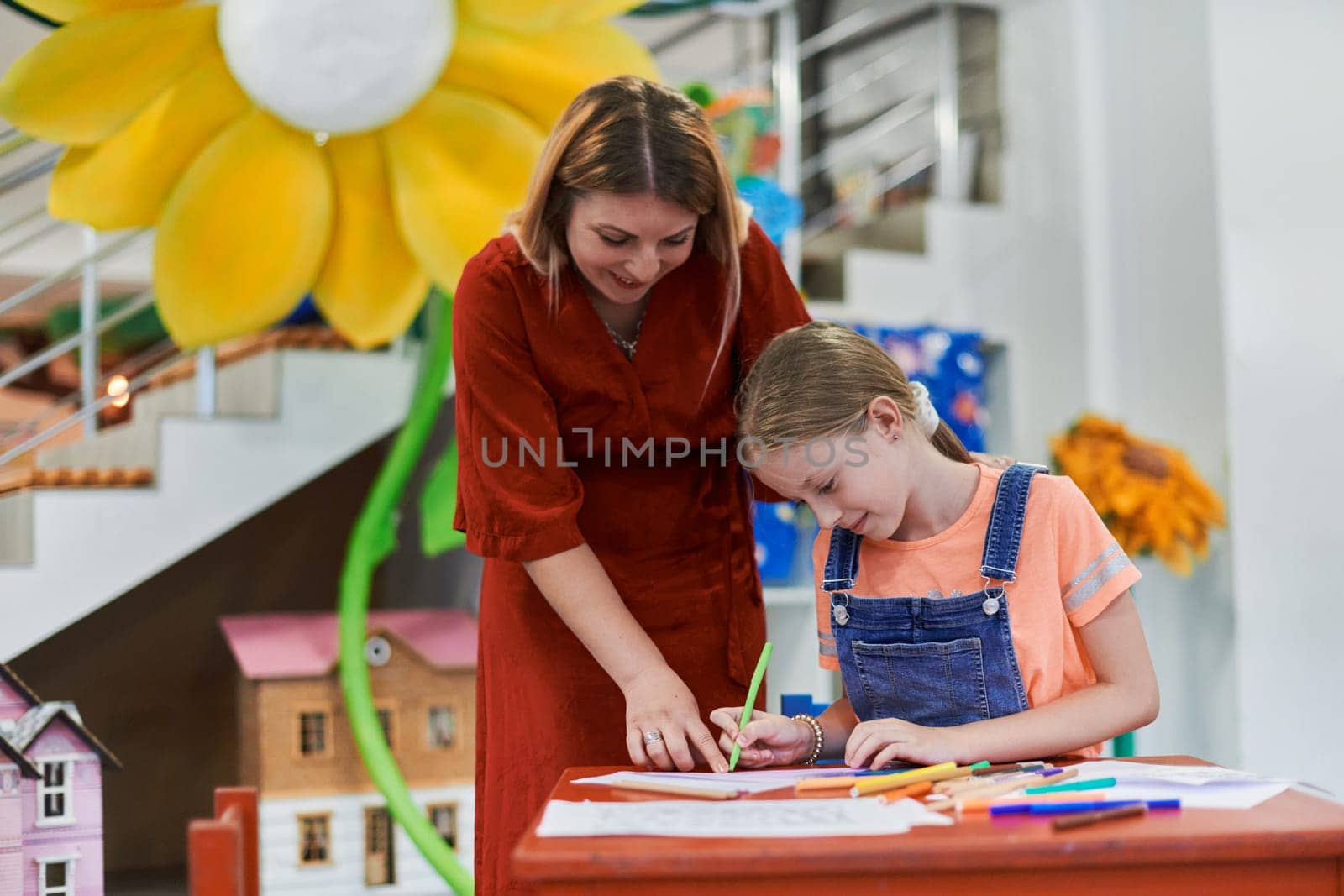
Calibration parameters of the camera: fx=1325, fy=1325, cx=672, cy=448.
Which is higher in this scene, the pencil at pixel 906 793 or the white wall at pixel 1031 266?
the white wall at pixel 1031 266

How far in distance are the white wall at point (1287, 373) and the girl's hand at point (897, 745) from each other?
181 centimetres

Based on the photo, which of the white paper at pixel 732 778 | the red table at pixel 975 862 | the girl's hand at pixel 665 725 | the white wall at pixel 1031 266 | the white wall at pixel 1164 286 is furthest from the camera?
the white wall at pixel 1031 266

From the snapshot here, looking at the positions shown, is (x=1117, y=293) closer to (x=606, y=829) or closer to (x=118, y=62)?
(x=118, y=62)

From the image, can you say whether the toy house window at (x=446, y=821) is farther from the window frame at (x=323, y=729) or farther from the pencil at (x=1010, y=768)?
the pencil at (x=1010, y=768)

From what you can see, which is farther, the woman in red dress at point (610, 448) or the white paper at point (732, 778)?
the woman in red dress at point (610, 448)

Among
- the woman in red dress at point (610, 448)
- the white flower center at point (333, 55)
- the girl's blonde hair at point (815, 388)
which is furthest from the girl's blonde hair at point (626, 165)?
the white flower center at point (333, 55)

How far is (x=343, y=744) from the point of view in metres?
2.11

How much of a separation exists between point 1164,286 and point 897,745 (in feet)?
7.34

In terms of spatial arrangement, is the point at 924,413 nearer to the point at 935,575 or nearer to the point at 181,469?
the point at 935,575

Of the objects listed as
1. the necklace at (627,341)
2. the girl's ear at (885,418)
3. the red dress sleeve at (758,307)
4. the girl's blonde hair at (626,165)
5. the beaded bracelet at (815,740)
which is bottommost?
the beaded bracelet at (815,740)

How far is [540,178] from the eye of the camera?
119 centimetres

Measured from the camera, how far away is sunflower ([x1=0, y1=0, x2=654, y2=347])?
5.68 ft

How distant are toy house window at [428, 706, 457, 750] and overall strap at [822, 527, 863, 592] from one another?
1.09 metres

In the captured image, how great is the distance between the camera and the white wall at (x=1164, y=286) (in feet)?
9.12
